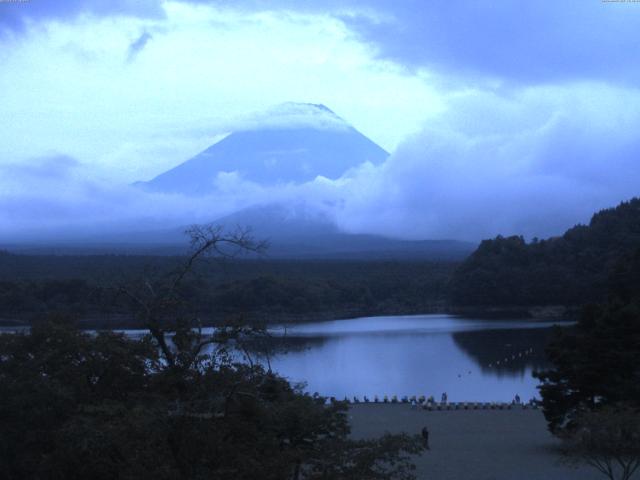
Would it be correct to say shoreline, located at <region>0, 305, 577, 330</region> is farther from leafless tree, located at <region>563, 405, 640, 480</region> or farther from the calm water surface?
leafless tree, located at <region>563, 405, 640, 480</region>

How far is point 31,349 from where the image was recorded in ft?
27.6

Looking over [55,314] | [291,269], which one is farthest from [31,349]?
[291,269]

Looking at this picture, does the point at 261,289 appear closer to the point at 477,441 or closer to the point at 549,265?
the point at 549,265

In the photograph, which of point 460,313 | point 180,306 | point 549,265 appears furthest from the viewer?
point 549,265

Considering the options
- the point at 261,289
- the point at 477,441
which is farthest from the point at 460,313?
the point at 477,441

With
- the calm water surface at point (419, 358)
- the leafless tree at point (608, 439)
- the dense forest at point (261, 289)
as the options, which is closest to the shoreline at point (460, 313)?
the dense forest at point (261, 289)

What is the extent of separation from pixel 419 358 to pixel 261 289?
17217mm

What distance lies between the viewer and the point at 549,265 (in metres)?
46.8

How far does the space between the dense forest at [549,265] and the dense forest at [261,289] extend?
3.64 metres

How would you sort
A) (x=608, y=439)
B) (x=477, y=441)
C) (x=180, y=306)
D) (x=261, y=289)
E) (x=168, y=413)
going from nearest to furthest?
1. (x=168, y=413)
2. (x=180, y=306)
3. (x=608, y=439)
4. (x=477, y=441)
5. (x=261, y=289)

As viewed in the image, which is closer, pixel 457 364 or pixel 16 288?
pixel 457 364

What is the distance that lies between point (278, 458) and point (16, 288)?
113ft

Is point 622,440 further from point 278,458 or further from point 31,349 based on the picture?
point 31,349

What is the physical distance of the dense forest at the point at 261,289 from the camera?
3600 cm
